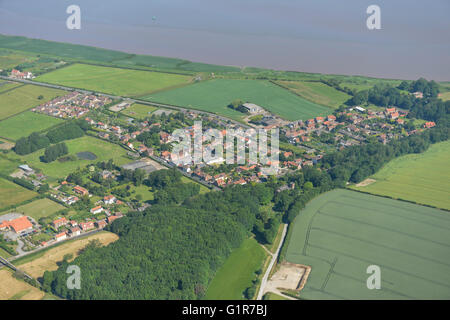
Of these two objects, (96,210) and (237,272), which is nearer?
(237,272)

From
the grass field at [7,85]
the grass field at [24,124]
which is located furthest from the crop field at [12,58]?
the grass field at [24,124]

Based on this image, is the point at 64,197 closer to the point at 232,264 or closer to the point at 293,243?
the point at 232,264

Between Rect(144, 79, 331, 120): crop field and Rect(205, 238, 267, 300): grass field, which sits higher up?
Rect(144, 79, 331, 120): crop field

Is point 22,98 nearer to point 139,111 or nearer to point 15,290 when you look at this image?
point 139,111

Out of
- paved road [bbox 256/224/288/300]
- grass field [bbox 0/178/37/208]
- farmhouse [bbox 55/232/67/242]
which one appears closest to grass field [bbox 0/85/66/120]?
grass field [bbox 0/178/37/208]

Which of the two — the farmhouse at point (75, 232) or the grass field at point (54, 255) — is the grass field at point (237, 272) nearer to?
the grass field at point (54, 255)

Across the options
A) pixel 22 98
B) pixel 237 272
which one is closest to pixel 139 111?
pixel 22 98

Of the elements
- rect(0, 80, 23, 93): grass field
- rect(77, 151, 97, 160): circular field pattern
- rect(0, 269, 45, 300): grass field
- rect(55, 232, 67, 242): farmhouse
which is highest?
rect(0, 80, 23, 93): grass field

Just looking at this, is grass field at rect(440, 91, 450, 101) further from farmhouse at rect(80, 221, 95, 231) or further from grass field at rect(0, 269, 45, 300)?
grass field at rect(0, 269, 45, 300)
